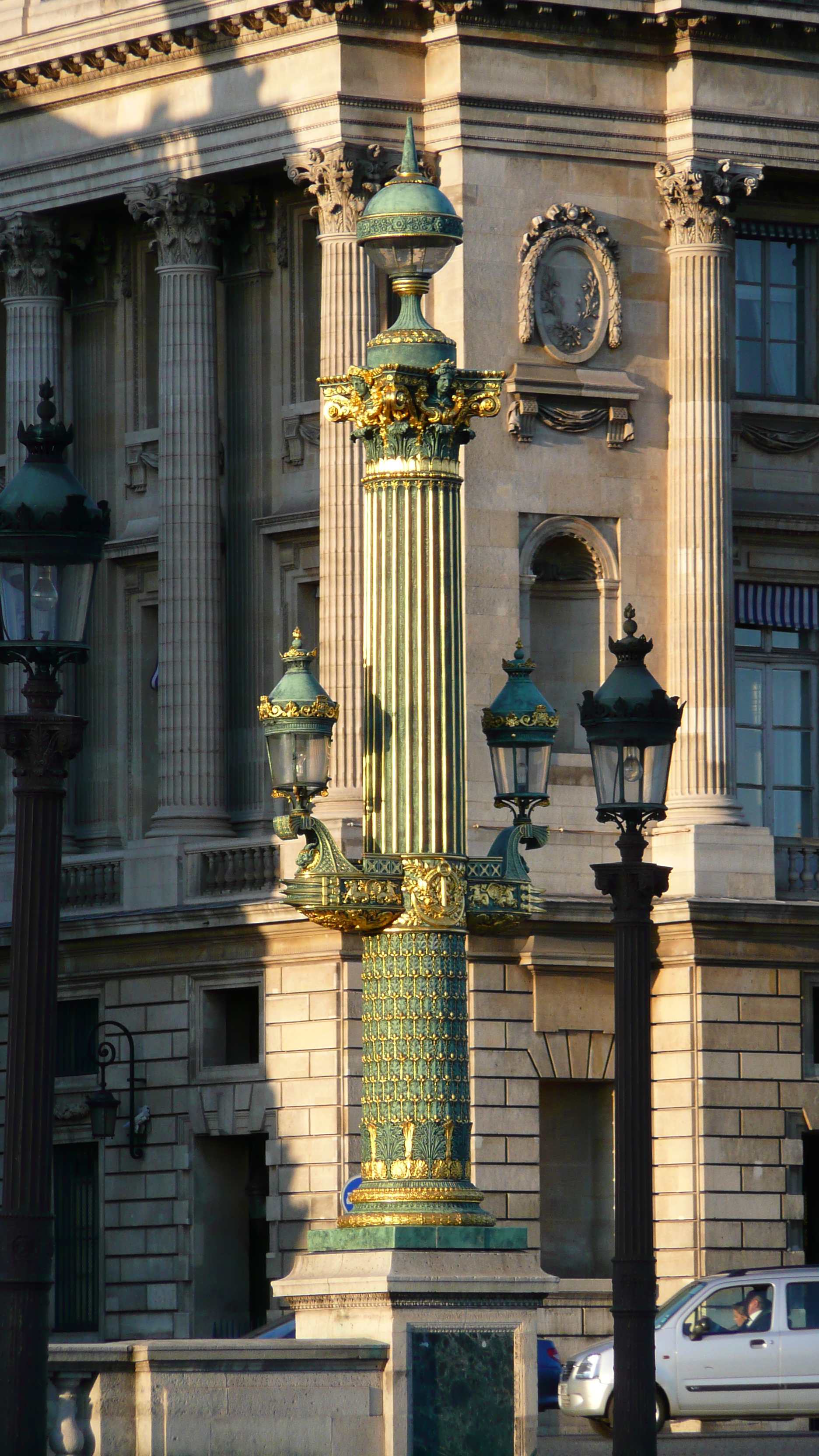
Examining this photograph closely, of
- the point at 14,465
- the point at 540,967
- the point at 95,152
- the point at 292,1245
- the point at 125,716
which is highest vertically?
the point at 95,152

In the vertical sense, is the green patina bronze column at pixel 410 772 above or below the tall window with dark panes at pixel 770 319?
below

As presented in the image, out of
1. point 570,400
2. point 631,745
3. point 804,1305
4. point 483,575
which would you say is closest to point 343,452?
point 483,575

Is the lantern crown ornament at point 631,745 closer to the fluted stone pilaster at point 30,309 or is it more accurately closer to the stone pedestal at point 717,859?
the stone pedestal at point 717,859

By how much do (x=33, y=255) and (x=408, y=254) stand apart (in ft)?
108

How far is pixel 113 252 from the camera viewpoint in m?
57.9

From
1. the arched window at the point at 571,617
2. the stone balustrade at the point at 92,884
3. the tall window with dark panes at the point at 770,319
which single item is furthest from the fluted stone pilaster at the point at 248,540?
the tall window with dark panes at the point at 770,319

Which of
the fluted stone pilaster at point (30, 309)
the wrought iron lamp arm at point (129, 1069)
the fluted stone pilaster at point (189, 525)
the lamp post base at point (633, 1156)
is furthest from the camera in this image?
the fluted stone pilaster at point (30, 309)

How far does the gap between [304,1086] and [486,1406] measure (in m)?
26.9

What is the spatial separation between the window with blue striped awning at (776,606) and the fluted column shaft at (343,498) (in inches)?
229

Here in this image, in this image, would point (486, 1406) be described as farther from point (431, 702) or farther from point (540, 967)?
point (540, 967)

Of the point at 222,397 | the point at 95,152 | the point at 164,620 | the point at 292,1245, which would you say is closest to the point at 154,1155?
the point at 292,1245

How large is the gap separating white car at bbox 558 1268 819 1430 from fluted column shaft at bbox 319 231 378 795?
12.1 meters

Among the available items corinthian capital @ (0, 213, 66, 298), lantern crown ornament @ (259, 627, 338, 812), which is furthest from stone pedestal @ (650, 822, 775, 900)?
lantern crown ornament @ (259, 627, 338, 812)

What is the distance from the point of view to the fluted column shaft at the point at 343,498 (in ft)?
168
